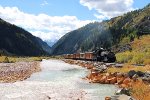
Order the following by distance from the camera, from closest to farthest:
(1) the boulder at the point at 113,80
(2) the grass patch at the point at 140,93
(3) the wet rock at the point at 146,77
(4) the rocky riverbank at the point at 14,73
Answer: (2) the grass patch at the point at 140,93 < (3) the wet rock at the point at 146,77 < (1) the boulder at the point at 113,80 < (4) the rocky riverbank at the point at 14,73

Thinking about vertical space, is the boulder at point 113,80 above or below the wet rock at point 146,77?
below

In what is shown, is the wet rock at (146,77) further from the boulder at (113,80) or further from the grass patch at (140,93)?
the grass patch at (140,93)

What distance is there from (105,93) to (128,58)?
1929 inches

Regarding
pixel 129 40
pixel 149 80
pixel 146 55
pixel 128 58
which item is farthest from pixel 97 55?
pixel 129 40

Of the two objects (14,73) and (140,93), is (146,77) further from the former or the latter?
(14,73)

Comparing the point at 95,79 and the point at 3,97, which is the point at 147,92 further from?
the point at 95,79

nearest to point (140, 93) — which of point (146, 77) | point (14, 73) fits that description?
point (146, 77)

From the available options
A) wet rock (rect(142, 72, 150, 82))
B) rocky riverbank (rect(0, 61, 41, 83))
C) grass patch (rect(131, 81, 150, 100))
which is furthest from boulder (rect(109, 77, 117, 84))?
grass patch (rect(131, 81, 150, 100))

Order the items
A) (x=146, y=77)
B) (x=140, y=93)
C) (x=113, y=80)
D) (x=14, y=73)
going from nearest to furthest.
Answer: (x=140, y=93) < (x=146, y=77) < (x=113, y=80) < (x=14, y=73)

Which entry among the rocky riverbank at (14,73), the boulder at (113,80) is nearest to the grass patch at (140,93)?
the boulder at (113,80)

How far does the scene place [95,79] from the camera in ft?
133

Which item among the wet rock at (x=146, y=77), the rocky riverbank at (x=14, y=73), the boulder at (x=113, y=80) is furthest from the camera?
the rocky riverbank at (x=14, y=73)

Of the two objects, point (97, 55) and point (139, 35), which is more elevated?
point (139, 35)

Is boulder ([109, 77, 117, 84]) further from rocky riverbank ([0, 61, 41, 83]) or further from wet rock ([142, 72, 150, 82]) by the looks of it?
rocky riverbank ([0, 61, 41, 83])
